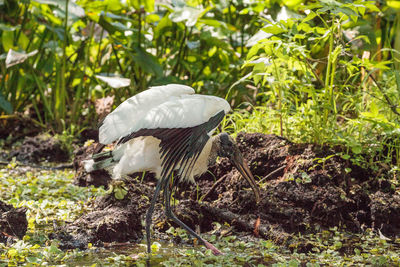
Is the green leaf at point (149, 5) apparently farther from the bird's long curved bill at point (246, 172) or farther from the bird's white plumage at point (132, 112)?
the bird's long curved bill at point (246, 172)

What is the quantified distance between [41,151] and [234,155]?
288cm

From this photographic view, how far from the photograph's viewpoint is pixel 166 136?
3.37 m

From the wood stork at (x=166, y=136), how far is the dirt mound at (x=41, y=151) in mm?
2270

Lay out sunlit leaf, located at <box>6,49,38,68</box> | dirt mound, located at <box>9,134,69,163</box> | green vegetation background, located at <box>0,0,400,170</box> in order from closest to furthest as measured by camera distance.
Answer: green vegetation background, located at <box>0,0,400,170</box> < sunlit leaf, located at <box>6,49,38,68</box> < dirt mound, located at <box>9,134,69,163</box>

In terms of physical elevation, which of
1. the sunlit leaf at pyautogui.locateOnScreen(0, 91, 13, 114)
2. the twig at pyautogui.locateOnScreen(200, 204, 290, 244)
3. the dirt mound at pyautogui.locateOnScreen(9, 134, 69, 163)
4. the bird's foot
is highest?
the sunlit leaf at pyautogui.locateOnScreen(0, 91, 13, 114)

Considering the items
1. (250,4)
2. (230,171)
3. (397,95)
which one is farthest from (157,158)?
(250,4)

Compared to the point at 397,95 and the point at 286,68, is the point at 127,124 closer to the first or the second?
the point at 286,68

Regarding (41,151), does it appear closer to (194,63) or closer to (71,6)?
(71,6)

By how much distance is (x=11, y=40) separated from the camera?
6.45 meters

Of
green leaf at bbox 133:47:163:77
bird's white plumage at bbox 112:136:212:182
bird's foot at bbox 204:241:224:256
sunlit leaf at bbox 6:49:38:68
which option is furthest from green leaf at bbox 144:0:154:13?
bird's foot at bbox 204:241:224:256

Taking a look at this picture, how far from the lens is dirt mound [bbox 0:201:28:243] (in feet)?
11.3

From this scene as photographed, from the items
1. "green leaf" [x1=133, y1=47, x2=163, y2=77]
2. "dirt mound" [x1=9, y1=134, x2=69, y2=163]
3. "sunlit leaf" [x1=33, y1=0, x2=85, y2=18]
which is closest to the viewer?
"sunlit leaf" [x1=33, y1=0, x2=85, y2=18]

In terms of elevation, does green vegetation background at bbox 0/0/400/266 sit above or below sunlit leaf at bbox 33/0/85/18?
below

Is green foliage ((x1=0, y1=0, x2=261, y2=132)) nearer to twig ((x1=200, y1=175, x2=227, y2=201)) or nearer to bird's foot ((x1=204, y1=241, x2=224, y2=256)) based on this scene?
twig ((x1=200, y1=175, x2=227, y2=201))
